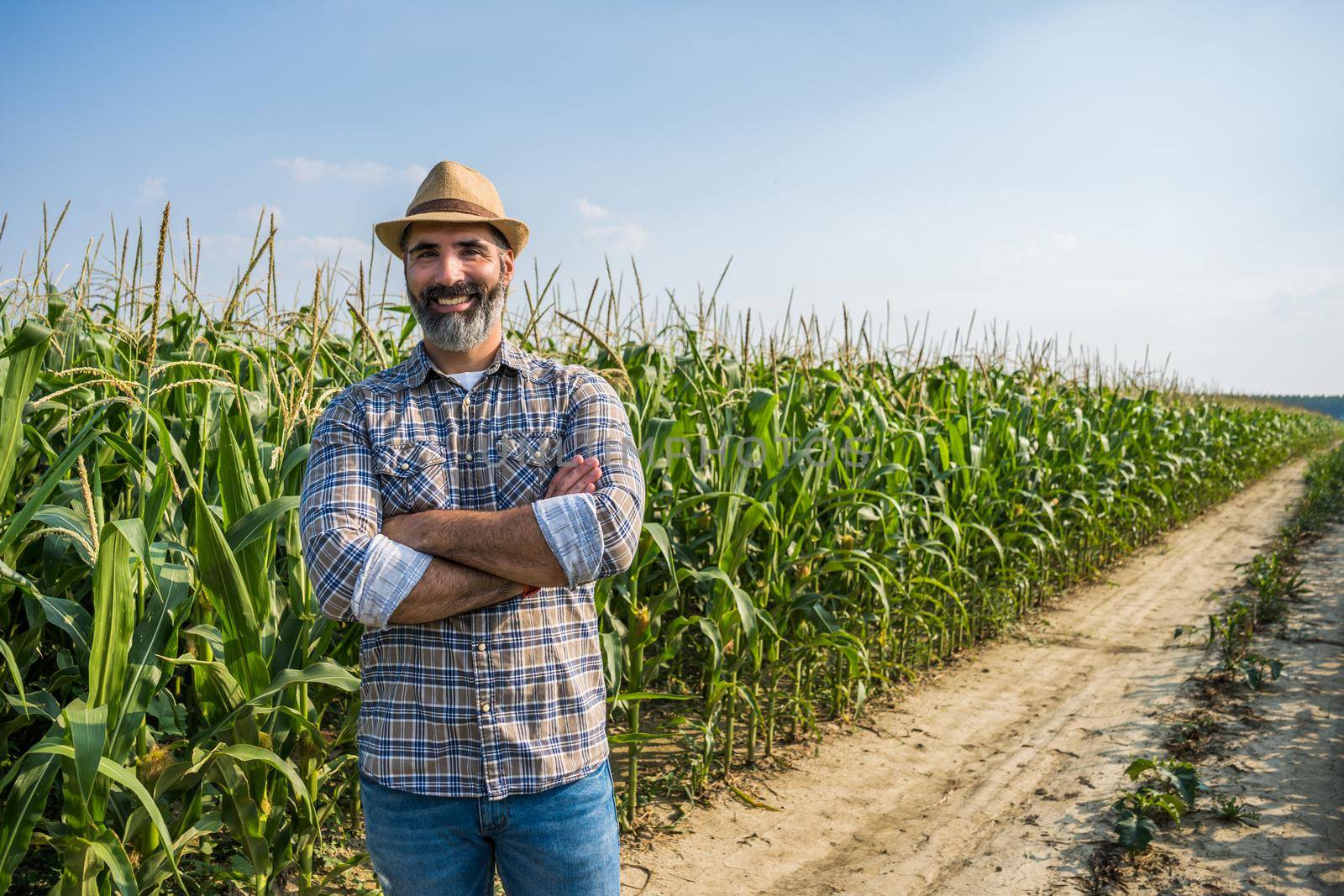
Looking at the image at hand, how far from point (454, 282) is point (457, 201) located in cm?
16

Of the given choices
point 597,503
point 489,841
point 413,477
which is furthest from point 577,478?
point 489,841

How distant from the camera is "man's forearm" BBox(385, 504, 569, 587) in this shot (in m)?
1.54

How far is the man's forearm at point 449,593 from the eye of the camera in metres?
1.52

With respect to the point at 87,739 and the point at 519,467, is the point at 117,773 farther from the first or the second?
the point at 519,467

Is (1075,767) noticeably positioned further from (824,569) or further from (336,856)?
(336,856)

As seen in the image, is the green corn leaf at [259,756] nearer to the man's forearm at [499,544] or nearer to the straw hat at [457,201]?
the man's forearm at [499,544]

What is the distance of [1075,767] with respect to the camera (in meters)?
3.80

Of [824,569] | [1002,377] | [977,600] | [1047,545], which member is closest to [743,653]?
[824,569]

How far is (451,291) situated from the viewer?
1.71 meters

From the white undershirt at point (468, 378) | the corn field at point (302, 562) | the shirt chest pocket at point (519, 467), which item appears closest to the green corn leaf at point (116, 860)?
the corn field at point (302, 562)

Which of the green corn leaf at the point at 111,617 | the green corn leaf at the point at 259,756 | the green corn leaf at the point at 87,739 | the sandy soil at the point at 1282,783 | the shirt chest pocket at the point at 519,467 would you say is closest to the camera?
the green corn leaf at the point at 87,739

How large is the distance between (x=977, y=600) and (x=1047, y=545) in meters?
1.05

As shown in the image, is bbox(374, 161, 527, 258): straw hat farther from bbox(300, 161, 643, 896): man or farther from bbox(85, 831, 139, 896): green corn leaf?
bbox(85, 831, 139, 896): green corn leaf

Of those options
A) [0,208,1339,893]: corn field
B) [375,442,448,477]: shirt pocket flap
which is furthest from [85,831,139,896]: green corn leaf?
[375,442,448,477]: shirt pocket flap
